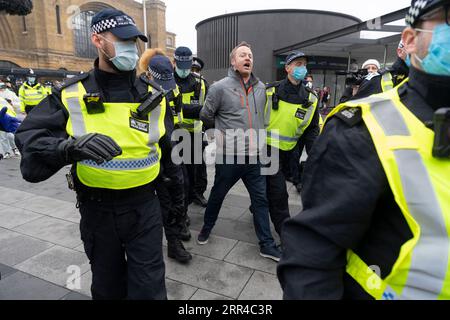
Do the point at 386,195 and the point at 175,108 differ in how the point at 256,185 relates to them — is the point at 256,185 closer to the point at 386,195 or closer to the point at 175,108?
the point at 175,108

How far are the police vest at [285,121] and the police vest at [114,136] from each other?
1937 millimetres

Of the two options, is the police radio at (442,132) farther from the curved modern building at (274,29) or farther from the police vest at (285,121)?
the curved modern building at (274,29)

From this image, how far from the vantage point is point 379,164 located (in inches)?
34.8

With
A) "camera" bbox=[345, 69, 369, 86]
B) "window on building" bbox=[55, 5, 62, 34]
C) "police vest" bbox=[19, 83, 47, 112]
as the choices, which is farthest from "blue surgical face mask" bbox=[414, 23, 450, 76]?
"window on building" bbox=[55, 5, 62, 34]

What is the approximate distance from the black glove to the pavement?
1.55 meters

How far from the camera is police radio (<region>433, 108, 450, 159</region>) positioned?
82 centimetres

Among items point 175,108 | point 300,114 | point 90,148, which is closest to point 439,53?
point 90,148

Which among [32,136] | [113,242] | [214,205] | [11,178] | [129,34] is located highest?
[129,34]

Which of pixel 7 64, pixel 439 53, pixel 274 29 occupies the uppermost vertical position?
pixel 274 29

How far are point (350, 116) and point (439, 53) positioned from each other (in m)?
0.30

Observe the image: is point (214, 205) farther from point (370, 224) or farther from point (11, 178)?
point (11, 178)

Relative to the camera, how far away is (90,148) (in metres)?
1.67

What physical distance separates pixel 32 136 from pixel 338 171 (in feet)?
5.47
